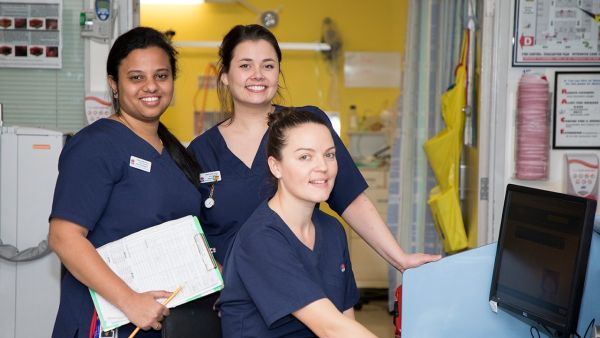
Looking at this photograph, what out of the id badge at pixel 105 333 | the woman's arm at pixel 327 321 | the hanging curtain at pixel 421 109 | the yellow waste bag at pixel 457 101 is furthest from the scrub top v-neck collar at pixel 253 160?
the hanging curtain at pixel 421 109

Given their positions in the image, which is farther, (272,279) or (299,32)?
(299,32)

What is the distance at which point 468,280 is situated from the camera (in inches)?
88.2

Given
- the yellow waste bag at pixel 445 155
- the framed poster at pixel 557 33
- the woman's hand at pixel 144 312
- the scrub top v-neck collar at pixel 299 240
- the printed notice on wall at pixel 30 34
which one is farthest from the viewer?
the yellow waste bag at pixel 445 155

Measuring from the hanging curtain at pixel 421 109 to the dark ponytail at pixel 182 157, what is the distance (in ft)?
8.41

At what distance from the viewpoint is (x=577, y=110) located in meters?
3.67

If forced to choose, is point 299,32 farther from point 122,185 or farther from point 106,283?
point 106,283

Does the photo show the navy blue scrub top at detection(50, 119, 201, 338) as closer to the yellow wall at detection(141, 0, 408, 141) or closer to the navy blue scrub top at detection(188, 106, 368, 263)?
the navy blue scrub top at detection(188, 106, 368, 263)

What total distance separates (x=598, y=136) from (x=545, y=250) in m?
1.89

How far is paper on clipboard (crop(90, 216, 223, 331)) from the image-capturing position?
7.41 ft

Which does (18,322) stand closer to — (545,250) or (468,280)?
(468,280)

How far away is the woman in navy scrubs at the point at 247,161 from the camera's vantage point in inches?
98.6

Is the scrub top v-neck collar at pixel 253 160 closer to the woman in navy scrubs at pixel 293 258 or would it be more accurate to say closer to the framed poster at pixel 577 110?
the woman in navy scrubs at pixel 293 258

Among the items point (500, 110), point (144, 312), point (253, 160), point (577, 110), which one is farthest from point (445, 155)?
point (144, 312)

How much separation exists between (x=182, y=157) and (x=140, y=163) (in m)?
0.17
